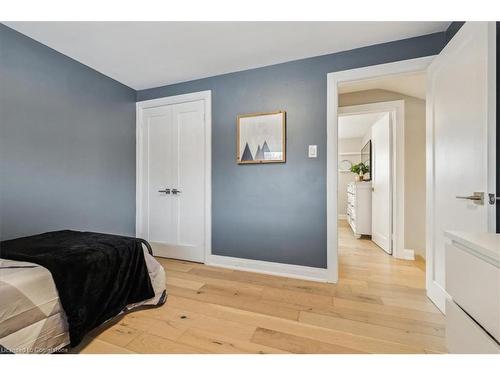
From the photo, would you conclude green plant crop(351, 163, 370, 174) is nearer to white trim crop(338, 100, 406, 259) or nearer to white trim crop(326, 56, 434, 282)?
white trim crop(338, 100, 406, 259)

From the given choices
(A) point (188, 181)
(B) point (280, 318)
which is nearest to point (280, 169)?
(A) point (188, 181)

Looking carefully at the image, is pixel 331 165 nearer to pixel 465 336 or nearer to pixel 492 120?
pixel 492 120

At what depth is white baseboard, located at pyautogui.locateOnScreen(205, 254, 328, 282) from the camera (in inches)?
82.3

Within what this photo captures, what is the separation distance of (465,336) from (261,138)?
1969mm

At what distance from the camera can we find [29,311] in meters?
1.02

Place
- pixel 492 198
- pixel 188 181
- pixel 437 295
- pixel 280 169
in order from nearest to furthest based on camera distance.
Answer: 1. pixel 492 198
2. pixel 437 295
3. pixel 280 169
4. pixel 188 181

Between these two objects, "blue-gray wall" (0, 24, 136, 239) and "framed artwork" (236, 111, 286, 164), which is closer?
"blue-gray wall" (0, 24, 136, 239)

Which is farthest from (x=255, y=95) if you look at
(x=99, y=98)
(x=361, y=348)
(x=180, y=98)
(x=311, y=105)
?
(x=361, y=348)

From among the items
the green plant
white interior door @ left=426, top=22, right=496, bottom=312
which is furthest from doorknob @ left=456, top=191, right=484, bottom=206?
the green plant

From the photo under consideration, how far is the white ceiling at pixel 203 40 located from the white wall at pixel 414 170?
1189mm

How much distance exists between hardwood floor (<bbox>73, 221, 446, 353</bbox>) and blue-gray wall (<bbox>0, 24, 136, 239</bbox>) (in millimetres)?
1190

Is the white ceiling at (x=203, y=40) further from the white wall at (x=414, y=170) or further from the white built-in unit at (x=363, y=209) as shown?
the white built-in unit at (x=363, y=209)

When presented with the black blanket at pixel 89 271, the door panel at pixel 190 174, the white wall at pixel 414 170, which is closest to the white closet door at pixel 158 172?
the door panel at pixel 190 174

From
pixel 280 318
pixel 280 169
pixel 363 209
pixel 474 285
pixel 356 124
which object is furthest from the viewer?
pixel 356 124
